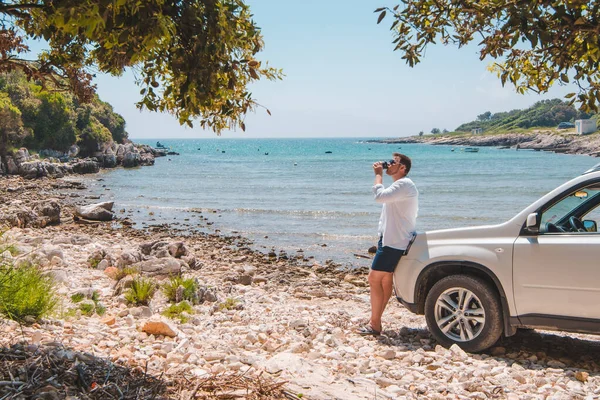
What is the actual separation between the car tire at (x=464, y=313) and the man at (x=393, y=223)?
Result: 627 mm

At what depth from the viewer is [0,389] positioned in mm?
3766

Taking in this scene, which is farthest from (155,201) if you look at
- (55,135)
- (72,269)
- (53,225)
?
(55,135)

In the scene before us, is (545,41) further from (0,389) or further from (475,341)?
(0,389)

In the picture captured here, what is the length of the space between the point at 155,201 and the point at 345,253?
18129mm

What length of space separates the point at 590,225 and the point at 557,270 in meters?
1.05

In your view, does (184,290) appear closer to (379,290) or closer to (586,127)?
(379,290)

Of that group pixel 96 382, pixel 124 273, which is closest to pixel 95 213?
pixel 124 273

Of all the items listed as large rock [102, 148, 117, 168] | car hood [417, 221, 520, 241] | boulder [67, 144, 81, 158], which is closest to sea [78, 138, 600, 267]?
car hood [417, 221, 520, 241]

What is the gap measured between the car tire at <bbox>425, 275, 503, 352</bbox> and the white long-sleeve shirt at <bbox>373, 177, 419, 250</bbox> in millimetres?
722

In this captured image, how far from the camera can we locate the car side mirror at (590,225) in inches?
243

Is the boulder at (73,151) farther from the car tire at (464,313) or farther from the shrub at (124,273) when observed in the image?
the car tire at (464,313)

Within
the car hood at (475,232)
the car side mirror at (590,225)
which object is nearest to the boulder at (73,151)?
the car hood at (475,232)

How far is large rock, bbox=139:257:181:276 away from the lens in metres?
10.9

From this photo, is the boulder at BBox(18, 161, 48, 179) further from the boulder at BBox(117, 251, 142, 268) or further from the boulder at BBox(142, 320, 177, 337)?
the boulder at BBox(142, 320, 177, 337)
